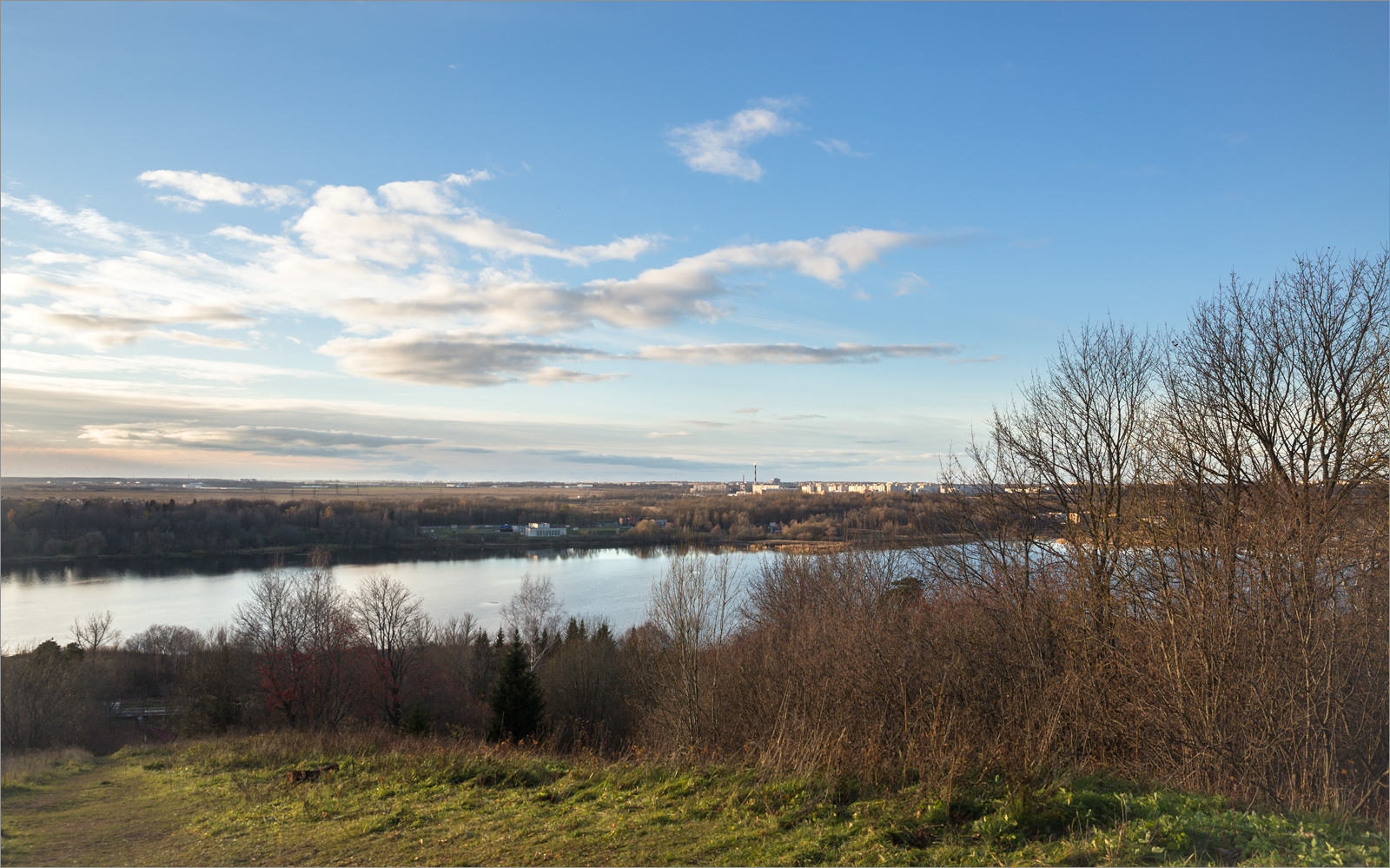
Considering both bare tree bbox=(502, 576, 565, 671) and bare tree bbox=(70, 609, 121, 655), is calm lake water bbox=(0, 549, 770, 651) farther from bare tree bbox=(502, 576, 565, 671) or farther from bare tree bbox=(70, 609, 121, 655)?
bare tree bbox=(502, 576, 565, 671)

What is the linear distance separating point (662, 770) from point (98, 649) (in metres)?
36.6

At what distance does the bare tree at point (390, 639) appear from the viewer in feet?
89.6

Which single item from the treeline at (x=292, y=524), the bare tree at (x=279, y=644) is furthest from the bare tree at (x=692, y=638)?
the treeline at (x=292, y=524)

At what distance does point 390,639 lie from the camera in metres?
27.9

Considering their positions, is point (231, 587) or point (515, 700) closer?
point (515, 700)

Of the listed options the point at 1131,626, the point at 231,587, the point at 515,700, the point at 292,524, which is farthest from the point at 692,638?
the point at 292,524

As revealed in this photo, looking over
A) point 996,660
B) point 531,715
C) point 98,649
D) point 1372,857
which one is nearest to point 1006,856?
point 1372,857

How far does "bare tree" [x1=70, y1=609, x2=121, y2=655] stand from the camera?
32.2 m

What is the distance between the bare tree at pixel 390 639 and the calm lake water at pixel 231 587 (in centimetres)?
865

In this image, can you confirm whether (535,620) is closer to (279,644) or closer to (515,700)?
(279,644)

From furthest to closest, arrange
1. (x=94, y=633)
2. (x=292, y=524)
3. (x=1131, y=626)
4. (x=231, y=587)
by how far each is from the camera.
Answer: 1. (x=292, y=524)
2. (x=231, y=587)
3. (x=94, y=633)
4. (x=1131, y=626)

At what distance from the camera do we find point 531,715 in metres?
19.2

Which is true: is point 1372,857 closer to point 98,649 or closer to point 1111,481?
point 1111,481

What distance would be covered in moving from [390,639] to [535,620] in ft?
21.9
